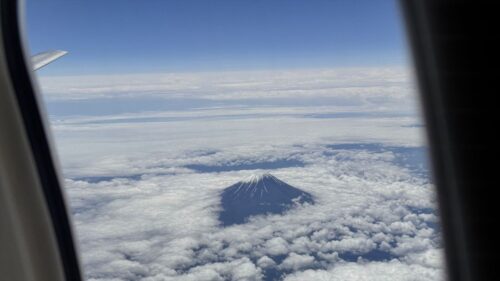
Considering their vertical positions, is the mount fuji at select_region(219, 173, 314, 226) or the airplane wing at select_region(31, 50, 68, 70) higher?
the airplane wing at select_region(31, 50, 68, 70)

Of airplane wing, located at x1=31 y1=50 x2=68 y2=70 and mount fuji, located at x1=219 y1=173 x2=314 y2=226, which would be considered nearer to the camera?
airplane wing, located at x1=31 y1=50 x2=68 y2=70

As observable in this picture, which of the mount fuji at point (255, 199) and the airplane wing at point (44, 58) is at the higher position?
the airplane wing at point (44, 58)

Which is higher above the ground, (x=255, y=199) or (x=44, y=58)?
(x=44, y=58)

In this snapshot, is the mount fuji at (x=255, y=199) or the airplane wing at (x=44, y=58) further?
the mount fuji at (x=255, y=199)

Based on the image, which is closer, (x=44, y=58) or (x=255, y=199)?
(x=44, y=58)
